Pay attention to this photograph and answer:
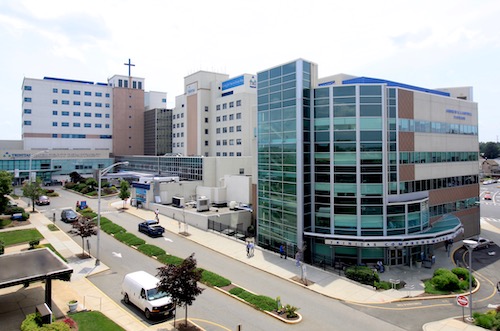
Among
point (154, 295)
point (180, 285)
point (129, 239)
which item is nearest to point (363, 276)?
point (180, 285)

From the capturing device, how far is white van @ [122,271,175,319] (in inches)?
759

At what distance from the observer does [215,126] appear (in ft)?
241

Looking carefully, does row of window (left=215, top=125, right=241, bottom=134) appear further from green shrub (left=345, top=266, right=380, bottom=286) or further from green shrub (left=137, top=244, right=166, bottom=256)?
green shrub (left=345, top=266, right=380, bottom=286)

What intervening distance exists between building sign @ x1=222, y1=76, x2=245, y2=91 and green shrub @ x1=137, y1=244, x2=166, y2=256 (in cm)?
4216

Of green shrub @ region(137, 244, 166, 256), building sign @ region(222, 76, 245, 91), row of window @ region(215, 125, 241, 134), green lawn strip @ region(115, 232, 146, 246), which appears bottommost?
green shrub @ region(137, 244, 166, 256)

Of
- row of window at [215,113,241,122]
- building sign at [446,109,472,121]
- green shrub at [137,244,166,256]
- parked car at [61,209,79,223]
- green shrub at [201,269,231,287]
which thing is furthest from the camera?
row of window at [215,113,241,122]

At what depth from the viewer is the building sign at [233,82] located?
67450 mm

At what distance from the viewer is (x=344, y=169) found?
108 ft

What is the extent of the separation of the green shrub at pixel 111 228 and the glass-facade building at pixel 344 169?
16170 mm

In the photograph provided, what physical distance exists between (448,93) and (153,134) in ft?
234

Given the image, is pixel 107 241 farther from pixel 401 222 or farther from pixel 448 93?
pixel 448 93

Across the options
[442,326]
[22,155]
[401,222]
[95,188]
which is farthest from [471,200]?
[22,155]

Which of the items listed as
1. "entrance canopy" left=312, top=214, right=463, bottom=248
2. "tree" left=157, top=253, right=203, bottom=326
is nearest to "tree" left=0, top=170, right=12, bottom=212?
"tree" left=157, top=253, right=203, bottom=326

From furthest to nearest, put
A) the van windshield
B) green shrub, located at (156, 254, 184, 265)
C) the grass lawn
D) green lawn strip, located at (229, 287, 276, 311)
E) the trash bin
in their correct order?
green shrub, located at (156, 254, 184, 265)
green lawn strip, located at (229, 287, 276, 311)
the van windshield
the grass lawn
the trash bin
